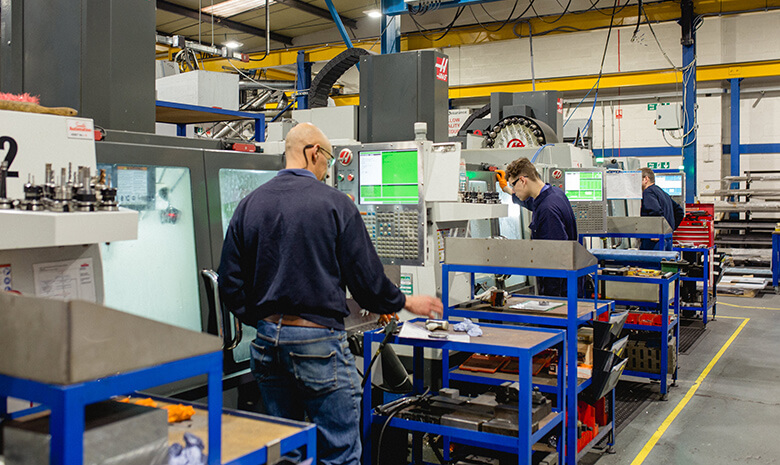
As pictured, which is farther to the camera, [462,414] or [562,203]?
[562,203]

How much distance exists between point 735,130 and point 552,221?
24.9 ft

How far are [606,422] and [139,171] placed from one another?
2.64 meters

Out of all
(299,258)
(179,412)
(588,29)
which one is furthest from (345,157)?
(588,29)

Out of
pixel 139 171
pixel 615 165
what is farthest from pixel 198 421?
pixel 615 165

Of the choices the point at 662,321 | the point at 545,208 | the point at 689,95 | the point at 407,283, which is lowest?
the point at 662,321

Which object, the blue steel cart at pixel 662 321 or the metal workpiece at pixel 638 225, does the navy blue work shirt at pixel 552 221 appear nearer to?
the blue steel cart at pixel 662 321

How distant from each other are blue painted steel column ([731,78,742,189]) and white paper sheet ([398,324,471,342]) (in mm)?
9230

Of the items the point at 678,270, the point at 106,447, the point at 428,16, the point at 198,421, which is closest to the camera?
the point at 106,447

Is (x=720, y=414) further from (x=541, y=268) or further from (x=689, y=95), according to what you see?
(x=689, y=95)

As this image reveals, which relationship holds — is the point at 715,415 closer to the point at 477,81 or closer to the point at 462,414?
the point at 462,414

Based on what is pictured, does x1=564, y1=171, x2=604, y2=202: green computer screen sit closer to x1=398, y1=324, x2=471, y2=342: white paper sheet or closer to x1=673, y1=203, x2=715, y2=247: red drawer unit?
x1=673, y1=203, x2=715, y2=247: red drawer unit

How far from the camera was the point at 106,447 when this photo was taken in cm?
119

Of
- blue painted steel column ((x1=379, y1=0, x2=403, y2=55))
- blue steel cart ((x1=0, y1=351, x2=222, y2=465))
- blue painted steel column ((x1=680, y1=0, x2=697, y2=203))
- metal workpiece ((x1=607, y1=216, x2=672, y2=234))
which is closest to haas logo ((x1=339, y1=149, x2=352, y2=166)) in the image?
blue steel cart ((x1=0, y1=351, x2=222, y2=465))

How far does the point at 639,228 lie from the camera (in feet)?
20.1
